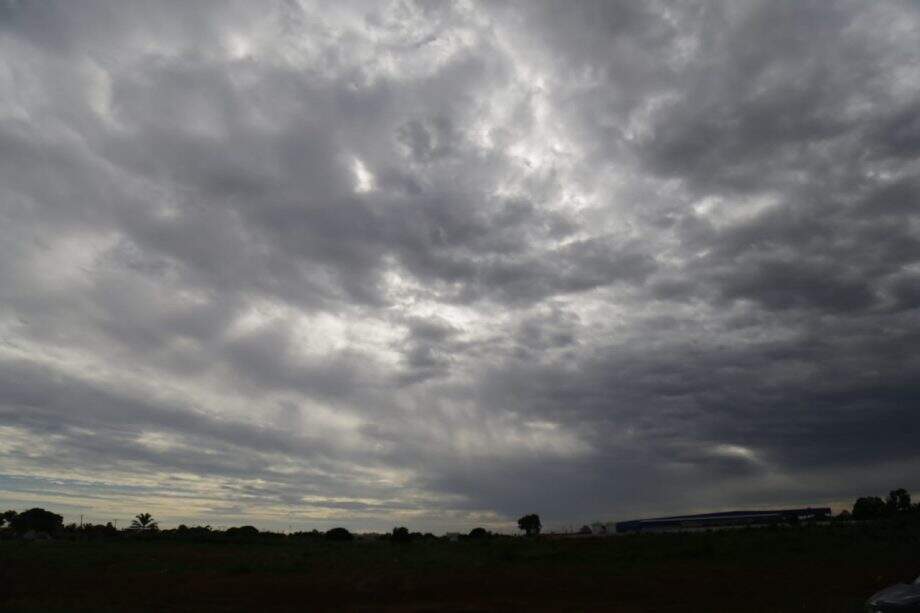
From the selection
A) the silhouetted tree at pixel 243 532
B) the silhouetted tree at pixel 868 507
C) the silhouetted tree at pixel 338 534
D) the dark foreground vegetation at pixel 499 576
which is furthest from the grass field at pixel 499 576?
the silhouetted tree at pixel 868 507

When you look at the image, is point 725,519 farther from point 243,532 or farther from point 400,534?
point 243,532

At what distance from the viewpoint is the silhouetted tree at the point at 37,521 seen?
366 ft

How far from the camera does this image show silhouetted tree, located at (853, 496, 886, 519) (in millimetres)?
112312

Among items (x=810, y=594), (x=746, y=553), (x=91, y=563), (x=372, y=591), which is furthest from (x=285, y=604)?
(x=746, y=553)

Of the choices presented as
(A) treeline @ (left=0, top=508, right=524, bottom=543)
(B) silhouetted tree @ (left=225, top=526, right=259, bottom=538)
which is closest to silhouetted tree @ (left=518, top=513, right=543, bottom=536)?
(A) treeline @ (left=0, top=508, right=524, bottom=543)

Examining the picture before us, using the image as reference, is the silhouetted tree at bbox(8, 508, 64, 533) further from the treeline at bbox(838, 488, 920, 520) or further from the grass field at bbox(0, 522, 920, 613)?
the treeline at bbox(838, 488, 920, 520)

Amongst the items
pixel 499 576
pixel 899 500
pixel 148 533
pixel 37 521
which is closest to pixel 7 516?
pixel 37 521

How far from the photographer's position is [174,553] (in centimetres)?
5753

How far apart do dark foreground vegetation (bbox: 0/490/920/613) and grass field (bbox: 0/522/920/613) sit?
8 cm

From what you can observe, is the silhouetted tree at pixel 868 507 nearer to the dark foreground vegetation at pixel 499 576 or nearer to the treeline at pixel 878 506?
the treeline at pixel 878 506

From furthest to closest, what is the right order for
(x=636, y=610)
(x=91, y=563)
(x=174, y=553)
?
(x=174, y=553) < (x=91, y=563) < (x=636, y=610)

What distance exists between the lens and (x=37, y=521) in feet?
373

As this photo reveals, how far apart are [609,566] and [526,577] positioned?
24.0 feet

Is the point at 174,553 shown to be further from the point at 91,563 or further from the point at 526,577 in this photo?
the point at 526,577
